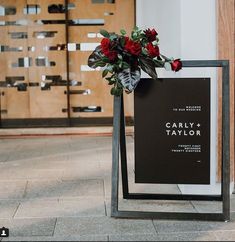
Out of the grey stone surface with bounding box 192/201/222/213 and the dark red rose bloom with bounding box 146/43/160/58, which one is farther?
the grey stone surface with bounding box 192/201/222/213

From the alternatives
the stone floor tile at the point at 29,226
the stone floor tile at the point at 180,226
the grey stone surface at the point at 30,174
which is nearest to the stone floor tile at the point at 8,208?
the stone floor tile at the point at 29,226

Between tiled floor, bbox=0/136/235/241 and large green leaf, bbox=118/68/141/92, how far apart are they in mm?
1343

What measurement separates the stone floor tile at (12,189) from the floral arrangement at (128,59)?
1.98 m

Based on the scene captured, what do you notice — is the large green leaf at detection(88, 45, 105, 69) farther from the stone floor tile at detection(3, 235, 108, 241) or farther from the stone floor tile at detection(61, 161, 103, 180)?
the stone floor tile at detection(61, 161, 103, 180)

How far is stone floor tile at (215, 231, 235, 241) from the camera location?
4680mm

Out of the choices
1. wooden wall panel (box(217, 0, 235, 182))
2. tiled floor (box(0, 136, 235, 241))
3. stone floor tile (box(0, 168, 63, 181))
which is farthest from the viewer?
stone floor tile (box(0, 168, 63, 181))

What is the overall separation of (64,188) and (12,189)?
64cm

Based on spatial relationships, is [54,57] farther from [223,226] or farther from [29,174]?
[223,226]

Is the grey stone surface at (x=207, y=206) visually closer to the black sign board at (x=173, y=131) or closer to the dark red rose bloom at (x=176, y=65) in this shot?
the black sign board at (x=173, y=131)

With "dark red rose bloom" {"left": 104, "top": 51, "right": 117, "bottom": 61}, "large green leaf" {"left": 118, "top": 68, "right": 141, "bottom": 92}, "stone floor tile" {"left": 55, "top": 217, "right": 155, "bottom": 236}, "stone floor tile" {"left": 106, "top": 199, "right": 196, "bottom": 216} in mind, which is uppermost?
"dark red rose bloom" {"left": 104, "top": 51, "right": 117, "bottom": 61}

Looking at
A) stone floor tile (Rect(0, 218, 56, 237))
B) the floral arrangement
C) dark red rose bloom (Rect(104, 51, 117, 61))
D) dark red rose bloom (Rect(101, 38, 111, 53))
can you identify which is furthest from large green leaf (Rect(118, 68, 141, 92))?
stone floor tile (Rect(0, 218, 56, 237))

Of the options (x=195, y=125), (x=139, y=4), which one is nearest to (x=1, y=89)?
(x=139, y=4)

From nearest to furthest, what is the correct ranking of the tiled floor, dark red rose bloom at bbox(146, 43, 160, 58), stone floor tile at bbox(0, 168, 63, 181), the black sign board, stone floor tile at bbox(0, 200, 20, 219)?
the tiled floor → dark red rose bloom at bbox(146, 43, 160, 58) → the black sign board → stone floor tile at bbox(0, 200, 20, 219) → stone floor tile at bbox(0, 168, 63, 181)

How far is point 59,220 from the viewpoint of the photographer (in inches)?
205
